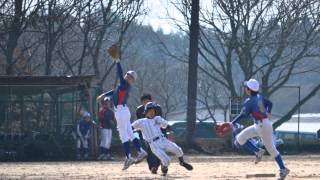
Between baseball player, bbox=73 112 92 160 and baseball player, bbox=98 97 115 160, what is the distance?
502mm

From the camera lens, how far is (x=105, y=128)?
28.8m

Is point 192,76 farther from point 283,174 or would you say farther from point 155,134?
point 283,174

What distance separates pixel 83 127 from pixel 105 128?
83 centimetres

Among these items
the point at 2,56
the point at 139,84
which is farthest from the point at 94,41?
the point at 139,84

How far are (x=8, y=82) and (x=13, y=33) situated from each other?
8227 millimetres

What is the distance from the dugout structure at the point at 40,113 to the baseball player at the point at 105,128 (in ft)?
1.81

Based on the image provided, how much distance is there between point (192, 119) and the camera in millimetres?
34750

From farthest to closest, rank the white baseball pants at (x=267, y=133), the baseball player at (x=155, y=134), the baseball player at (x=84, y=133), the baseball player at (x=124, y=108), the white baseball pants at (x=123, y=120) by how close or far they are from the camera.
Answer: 1. the baseball player at (x=84, y=133)
2. the white baseball pants at (x=123, y=120)
3. the baseball player at (x=124, y=108)
4. the baseball player at (x=155, y=134)
5. the white baseball pants at (x=267, y=133)

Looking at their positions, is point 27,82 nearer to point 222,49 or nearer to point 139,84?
point 222,49

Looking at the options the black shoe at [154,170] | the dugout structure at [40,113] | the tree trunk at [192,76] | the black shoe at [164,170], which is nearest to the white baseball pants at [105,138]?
the dugout structure at [40,113]

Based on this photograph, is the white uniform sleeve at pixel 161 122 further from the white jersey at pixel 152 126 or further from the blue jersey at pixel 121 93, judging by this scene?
the blue jersey at pixel 121 93

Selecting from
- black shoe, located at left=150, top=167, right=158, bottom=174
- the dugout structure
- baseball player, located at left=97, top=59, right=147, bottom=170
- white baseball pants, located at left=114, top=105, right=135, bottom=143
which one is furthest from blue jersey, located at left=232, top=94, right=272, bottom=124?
the dugout structure

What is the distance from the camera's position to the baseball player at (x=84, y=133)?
2817 cm

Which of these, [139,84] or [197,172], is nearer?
[197,172]
